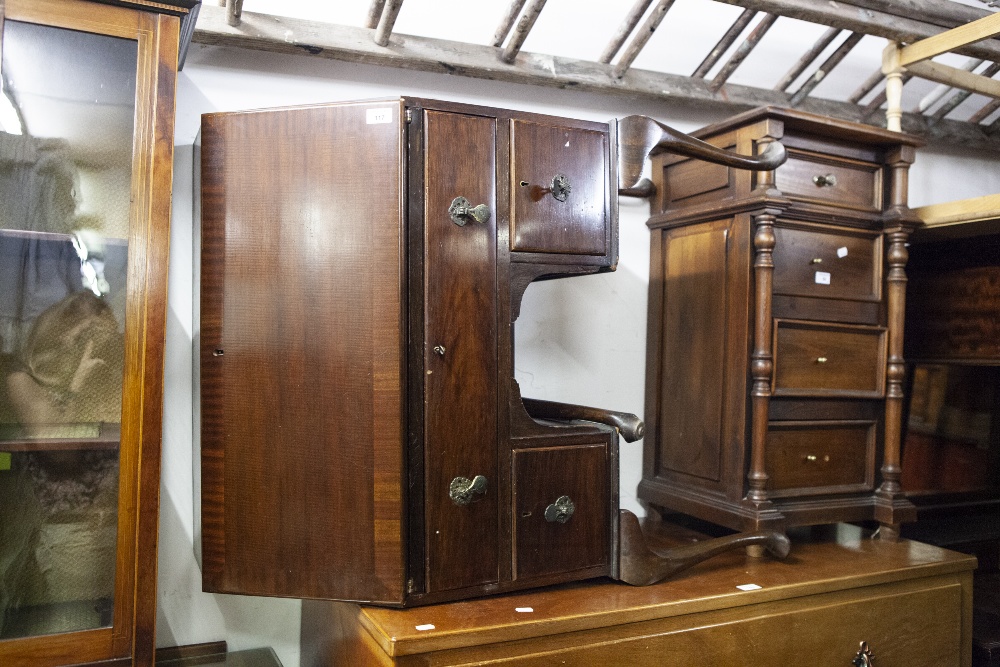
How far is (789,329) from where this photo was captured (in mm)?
2279

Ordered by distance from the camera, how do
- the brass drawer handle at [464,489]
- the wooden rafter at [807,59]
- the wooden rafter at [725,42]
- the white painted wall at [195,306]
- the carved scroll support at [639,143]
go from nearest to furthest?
the brass drawer handle at [464,489] → the carved scroll support at [639,143] → the white painted wall at [195,306] → the wooden rafter at [725,42] → the wooden rafter at [807,59]

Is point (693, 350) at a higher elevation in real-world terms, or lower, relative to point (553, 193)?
lower

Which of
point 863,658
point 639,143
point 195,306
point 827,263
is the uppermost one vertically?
point 639,143

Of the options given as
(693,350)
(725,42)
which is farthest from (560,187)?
(725,42)

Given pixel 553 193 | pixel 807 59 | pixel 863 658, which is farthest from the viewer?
pixel 807 59

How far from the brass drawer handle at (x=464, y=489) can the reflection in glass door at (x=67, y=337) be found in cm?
70

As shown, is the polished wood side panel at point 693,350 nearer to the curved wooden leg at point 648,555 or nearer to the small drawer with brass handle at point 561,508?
the curved wooden leg at point 648,555

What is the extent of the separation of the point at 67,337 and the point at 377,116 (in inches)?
31.5

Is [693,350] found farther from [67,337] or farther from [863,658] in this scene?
[67,337]

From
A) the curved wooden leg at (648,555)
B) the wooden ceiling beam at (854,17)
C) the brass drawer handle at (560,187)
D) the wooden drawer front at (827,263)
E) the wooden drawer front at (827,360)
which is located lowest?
the curved wooden leg at (648,555)

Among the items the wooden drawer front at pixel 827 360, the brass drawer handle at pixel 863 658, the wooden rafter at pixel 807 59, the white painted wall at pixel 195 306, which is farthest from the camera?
the wooden rafter at pixel 807 59

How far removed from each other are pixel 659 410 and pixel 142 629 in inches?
64.0

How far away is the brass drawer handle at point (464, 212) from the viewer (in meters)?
1.69

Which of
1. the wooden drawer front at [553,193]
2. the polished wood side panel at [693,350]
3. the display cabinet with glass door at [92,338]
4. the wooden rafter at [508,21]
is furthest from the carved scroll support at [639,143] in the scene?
the display cabinet with glass door at [92,338]
